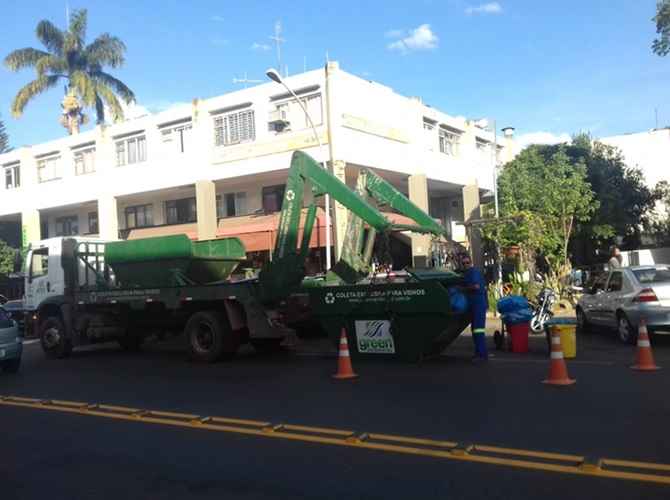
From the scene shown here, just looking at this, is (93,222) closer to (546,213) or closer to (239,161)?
(239,161)

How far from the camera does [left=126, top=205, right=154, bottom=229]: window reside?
35406 mm

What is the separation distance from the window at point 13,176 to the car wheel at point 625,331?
1424 inches

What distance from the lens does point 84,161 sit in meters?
35.5

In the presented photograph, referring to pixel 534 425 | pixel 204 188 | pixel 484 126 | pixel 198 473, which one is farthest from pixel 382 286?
pixel 484 126

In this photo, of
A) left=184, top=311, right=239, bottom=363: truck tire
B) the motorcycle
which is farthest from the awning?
left=184, top=311, right=239, bottom=363: truck tire

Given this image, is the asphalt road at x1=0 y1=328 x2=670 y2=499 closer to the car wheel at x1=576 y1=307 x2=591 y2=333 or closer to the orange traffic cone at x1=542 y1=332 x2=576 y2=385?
the orange traffic cone at x1=542 y1=332 x2=576 y2=385

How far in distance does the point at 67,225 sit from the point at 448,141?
2281 cm

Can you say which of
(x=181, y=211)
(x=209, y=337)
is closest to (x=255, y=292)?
(x=209, y=337)

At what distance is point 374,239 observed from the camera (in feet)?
43.3

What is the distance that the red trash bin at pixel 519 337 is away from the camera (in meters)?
12.0

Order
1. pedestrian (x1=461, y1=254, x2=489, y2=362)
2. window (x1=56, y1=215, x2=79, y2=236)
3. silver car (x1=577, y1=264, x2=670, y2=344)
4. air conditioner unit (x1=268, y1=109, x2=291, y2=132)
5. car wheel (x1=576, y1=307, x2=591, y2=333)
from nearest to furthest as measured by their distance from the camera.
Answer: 1. pedestrian (x1=461, y1=254, x2=489, y2=362)
2. silver car (x1=577, y1=264, x2=670, y2=344)
3. car wheel (x1=576, y1=307, x2=591, y2=333)
4. air conditioner unit (x1=268, y1=109, x2=291, y2=132)
5. window (x1=56, y1=215, x2=79, y2=236)

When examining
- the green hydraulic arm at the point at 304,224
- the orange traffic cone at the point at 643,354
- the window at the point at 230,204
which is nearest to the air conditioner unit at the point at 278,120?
the window at the point at 230,204

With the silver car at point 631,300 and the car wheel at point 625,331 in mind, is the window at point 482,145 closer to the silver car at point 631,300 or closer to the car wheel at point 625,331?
the silver car at point 631,300

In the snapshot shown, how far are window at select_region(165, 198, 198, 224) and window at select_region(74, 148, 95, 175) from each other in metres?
4.61
